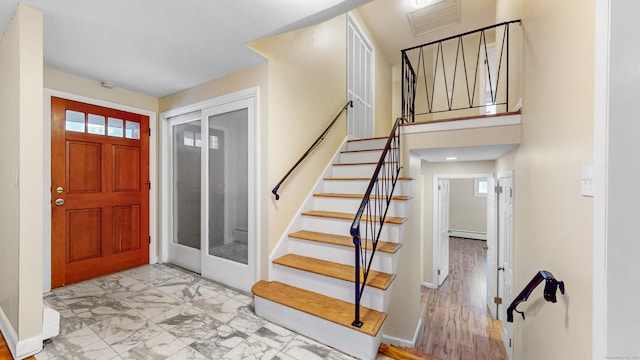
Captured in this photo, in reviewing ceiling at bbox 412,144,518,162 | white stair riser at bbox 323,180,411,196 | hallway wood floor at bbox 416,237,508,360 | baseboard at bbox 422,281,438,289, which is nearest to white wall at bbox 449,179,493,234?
hallway wood floor at bbox 416,237,508,360

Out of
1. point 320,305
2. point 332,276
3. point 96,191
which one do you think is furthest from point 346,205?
point 96,191

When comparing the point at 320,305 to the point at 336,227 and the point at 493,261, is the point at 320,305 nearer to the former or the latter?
the point at 336,227

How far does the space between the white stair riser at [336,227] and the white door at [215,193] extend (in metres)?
0.64

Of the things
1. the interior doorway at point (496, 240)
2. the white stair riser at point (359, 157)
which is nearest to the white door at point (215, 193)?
the white stair riser at point (359, 157)

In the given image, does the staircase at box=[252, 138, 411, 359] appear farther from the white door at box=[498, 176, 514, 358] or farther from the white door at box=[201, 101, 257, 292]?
the white door at box=[498, 176, 514, 358]

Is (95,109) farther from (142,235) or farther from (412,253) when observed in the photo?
(412,253)

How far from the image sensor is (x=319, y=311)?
1.95 metres

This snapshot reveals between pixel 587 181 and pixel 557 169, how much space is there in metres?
0.46

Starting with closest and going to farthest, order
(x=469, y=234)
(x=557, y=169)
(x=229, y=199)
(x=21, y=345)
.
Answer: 1. (x=557, y=169)
2. (x=21, y=345)
3. (x=229, y=199)
4. (x=469, y=234)

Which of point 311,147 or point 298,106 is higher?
point 298,106

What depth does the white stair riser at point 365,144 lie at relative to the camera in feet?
12.4

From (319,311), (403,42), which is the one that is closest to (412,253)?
(319,311)

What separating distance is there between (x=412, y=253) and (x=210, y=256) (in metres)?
2.51

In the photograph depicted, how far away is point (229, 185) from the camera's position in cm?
290
